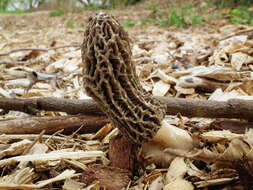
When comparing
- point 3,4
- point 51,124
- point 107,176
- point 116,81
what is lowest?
point 107,176

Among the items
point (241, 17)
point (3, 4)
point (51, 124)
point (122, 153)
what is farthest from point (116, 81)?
point (3, 4)

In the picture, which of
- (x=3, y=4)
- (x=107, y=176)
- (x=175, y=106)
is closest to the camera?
(x=107, y=176)

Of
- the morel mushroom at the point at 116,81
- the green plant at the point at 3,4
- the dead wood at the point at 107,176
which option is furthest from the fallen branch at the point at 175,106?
the green plant at the point at 3,4

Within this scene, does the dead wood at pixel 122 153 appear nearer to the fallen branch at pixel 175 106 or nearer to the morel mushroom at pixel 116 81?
the morel mushroom at pixel 116 81

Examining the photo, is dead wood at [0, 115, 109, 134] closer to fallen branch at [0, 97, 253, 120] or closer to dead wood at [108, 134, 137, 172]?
fallen branch at [0, 97, 253, 120]

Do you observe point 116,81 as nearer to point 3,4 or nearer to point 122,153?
point 122,153

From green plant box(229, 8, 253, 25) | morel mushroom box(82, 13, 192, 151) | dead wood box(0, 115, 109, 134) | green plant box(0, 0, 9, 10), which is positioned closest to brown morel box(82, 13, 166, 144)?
morel mushroom box(82, 13, 192, 151)

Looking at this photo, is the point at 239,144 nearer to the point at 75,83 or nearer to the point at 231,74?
the point at 231,74

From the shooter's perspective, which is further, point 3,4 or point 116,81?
point 3,4
